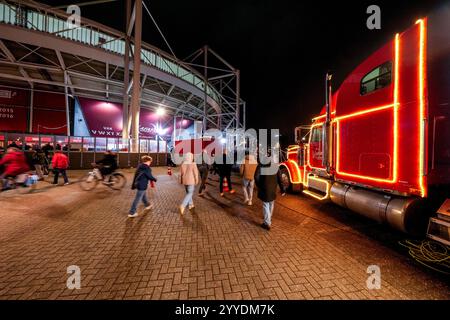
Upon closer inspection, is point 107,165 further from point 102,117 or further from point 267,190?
point 102,117

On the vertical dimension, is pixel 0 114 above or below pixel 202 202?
above

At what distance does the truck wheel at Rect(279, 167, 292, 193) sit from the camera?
8.08 m

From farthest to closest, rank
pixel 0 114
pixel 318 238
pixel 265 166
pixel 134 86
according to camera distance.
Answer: pixel 0 114
pixel 134 86
pixel 265 166
pixel 318 238

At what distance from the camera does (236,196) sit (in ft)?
26.0

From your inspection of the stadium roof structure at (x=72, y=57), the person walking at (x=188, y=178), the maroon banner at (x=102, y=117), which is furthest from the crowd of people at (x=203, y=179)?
the maroon banner at (x=102, y=117)

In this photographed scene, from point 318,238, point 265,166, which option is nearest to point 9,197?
point 265,166

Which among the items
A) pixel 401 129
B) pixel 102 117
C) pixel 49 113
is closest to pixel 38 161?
pixel 49 113

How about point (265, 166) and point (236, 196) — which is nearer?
point (265, 166)

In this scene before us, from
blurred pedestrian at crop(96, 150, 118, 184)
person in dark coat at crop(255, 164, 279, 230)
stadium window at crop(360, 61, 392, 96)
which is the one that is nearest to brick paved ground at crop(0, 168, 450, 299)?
person in dark coat at crop(255, 164, 279, 230)

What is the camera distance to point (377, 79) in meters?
4.33

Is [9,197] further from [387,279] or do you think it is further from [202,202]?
[387,279]

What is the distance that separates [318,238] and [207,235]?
7.65 feet
